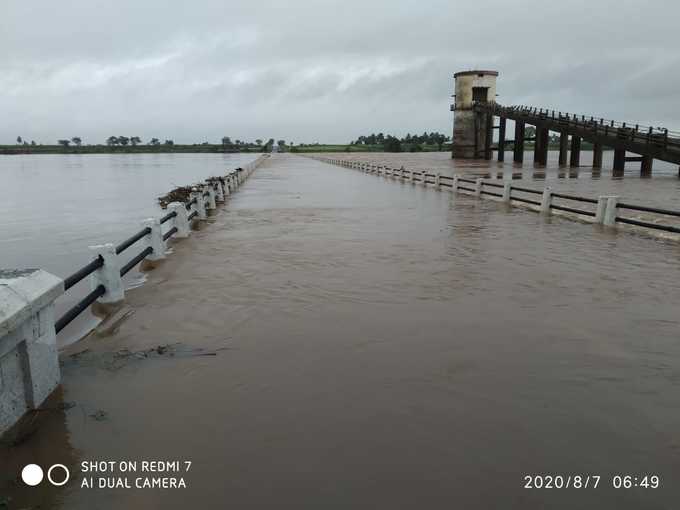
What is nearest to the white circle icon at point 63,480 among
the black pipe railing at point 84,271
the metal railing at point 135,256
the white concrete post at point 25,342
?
the white concrete post at point 25,342

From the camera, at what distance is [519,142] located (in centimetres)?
7281

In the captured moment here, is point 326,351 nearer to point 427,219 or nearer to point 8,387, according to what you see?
point 8,387

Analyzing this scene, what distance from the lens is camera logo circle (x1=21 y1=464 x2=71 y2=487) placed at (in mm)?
3465

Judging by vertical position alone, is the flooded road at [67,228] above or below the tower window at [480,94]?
below

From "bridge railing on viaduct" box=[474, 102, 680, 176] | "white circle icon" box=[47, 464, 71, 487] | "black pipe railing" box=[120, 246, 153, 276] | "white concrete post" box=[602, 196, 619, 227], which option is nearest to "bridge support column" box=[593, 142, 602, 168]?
"bridge railing on viaduct" box=[474, 102, 680, 176]

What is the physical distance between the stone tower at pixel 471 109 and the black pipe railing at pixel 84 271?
7825cm

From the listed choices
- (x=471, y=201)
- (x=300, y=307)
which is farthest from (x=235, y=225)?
(x=471, y=201)

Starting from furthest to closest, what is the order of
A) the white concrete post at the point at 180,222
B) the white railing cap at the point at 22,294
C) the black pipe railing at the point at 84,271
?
the white concrete post at the point at 180,222 → the black pipe railing at the point at 84,271 → the white railing cap at the point at 22,294

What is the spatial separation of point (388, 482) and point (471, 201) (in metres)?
19.5

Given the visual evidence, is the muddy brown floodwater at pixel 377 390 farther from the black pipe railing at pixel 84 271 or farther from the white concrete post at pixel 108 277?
the black pipe railing at pixel 84 271

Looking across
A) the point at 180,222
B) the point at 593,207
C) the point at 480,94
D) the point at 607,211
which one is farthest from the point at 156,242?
the point at 480,94

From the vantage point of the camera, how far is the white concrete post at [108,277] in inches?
272

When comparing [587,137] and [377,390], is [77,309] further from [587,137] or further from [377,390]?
[587,137]
